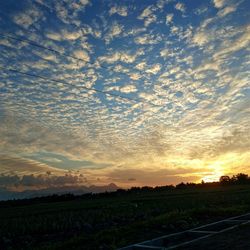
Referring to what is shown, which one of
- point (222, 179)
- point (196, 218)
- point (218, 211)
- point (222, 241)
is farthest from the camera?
point (222, 179)

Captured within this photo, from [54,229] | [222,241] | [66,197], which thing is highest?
[66,197]

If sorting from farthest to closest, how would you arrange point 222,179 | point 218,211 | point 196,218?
1. point 222,179
2. point 218,211
3. point 196,218

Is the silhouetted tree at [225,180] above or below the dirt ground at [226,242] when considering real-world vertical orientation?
above

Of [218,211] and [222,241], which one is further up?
[218,211]

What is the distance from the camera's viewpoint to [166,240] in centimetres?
1181

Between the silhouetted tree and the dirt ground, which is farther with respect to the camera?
the silhouetted tree

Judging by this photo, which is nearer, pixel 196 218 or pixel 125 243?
pixel 125 243

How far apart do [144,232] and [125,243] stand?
9.83ft

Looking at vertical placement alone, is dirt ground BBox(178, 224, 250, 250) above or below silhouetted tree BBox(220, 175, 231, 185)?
below

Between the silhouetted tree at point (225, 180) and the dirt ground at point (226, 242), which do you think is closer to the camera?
the dirt ground at point (226, 242)

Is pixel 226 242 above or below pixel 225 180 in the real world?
below

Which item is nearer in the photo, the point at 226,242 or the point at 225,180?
the point at 226,242

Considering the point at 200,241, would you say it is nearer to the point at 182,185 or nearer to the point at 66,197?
the point at 66,197

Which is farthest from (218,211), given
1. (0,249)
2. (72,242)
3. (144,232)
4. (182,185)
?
(182,185)
